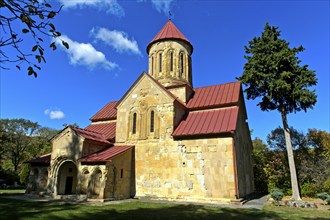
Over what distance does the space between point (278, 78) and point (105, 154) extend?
527 inches

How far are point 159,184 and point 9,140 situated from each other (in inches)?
1273

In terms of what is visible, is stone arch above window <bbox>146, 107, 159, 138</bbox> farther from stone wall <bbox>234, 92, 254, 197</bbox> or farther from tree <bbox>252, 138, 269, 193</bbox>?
tree <bbox>252, 138, 269, 193</bbox>

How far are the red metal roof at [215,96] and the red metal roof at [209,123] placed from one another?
490 mm

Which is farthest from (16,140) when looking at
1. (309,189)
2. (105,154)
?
(309,189)

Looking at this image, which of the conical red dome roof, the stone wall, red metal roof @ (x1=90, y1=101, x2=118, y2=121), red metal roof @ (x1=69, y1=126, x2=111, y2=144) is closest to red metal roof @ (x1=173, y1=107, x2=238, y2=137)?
the stone wall

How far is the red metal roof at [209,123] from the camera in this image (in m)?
15.0

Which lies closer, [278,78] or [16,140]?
[278,78]

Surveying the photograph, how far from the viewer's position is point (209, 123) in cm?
1600

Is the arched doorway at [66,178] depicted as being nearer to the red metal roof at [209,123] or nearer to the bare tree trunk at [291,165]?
the red metal roof at [209,123]

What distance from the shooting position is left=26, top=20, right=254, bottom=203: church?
14516mm

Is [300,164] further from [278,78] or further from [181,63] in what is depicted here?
[181,63]

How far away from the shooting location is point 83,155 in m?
15.7

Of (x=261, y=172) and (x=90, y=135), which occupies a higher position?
(x=90, y=135)

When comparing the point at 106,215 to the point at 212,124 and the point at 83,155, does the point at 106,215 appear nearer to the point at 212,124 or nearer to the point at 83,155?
the point at 83,155
